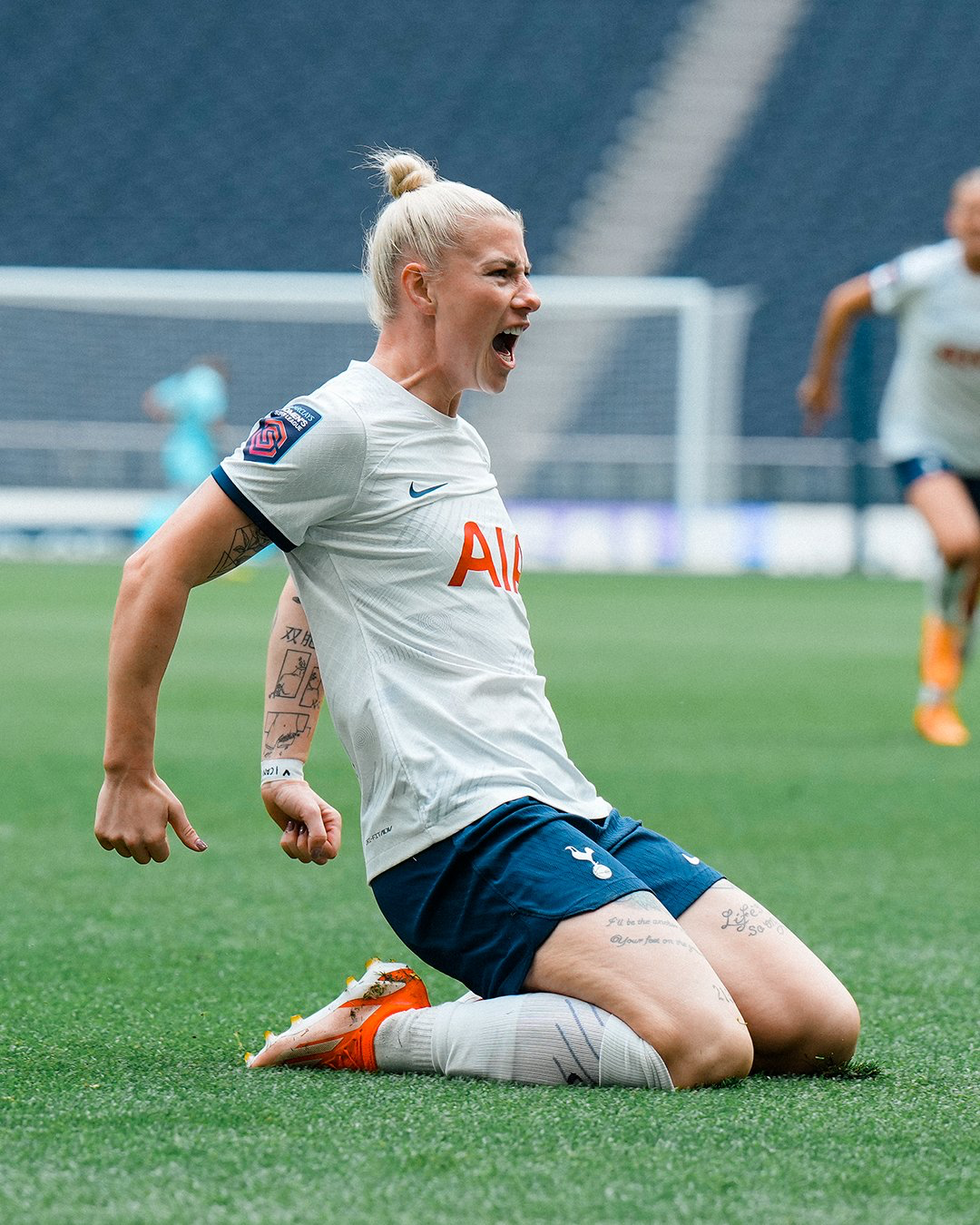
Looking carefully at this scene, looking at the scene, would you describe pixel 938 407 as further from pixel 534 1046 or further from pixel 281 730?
pixel 534 1046

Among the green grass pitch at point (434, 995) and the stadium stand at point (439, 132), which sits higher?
the stadium stand at point (439, 132)

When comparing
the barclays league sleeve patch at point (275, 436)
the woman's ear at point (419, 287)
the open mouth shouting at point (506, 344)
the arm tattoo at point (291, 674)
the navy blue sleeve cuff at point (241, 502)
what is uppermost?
the woman's ear at point (419, 287)

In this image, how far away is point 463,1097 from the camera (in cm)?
258

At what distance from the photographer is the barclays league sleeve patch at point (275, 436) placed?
2.69m

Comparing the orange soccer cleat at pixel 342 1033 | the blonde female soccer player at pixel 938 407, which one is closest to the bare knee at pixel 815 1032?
the orange soccer cleat at pixel 342 1033

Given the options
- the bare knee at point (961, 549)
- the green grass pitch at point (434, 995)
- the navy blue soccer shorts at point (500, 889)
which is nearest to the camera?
the green grass pitch at point (434, 995)

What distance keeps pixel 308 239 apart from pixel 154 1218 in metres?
24.5

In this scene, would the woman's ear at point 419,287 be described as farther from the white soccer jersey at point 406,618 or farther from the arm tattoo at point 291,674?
the arm tattoo at point 291,674

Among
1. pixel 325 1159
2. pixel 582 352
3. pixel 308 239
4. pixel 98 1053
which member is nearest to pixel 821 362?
pixel 98 1053

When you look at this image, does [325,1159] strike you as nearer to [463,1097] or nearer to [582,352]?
[463,1097]

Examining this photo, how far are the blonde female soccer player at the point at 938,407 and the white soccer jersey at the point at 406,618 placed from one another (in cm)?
426

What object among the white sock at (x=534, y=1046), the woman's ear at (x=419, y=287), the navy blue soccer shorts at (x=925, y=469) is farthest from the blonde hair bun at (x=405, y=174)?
the navy blue soccer shorts at (x=925, y=469)

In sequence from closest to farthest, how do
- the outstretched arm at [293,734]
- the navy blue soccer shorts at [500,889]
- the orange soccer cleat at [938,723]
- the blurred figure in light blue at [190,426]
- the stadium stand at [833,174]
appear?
the navy blue soccer shorts at [500,889], the outstretched arm at [293,734], the orange soccer cleat at [938,723], the blurred figure in light blue at [190,426], the stadium stand at [833,174]

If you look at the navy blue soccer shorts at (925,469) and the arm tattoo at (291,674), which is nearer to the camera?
the arm tattoo at (291,674)
